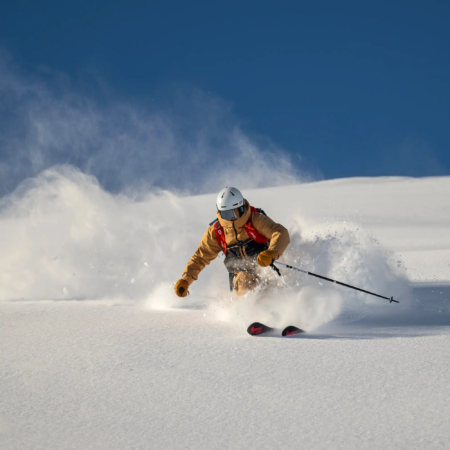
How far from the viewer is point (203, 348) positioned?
397 centimetres

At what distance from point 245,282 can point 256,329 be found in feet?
3.72

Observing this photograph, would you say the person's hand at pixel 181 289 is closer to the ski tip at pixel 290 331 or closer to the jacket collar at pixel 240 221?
the jacket collar at pixel 240 221

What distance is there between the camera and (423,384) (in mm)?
3035

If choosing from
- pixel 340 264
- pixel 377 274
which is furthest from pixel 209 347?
pixel 377 274

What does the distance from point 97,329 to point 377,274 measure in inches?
134

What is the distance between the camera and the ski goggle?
526 cm

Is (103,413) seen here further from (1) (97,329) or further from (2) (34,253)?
(2) (34,253)

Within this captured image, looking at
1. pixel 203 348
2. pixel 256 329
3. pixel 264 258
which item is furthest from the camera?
pixel 264 258

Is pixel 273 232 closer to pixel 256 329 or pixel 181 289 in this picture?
pixel 181 289

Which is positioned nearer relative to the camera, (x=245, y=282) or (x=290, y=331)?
(x=290, y=331)

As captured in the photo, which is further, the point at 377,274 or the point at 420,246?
the point at 420,246

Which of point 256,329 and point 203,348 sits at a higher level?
point 256,329

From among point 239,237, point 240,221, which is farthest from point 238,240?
point 240,221

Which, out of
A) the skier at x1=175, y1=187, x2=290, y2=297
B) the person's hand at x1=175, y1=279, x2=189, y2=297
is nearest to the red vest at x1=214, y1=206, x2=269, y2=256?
the skier at x1=175, y1=187, x2=290, y2=297
